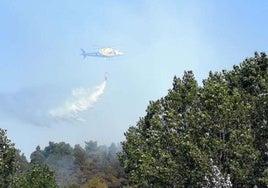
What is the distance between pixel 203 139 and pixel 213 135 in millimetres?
837

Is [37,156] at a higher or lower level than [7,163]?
higher

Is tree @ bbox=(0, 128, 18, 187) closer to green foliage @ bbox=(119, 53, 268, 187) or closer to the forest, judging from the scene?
the forest

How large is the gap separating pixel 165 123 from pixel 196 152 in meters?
5.64

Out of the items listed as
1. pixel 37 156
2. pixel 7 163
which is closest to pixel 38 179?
pixel 7 163

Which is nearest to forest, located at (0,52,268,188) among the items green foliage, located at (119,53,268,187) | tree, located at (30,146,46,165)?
green foliage, located at (119,53,268,187)

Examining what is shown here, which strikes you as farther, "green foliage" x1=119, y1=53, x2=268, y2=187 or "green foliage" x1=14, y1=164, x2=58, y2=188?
A: "green foliage" x1=14, y1=164, x2=58, y2=188

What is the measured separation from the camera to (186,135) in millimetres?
31734

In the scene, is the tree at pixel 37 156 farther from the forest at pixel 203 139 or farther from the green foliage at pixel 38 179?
the forest at pixel 203 139

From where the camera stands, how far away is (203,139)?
99.8 ft

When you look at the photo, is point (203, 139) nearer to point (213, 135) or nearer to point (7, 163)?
point (213, 135)

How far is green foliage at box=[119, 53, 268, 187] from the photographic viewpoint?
3009 centimetres

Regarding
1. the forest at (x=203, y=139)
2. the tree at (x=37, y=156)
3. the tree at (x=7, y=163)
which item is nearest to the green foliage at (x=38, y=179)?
the forest at (x=203, y=139)

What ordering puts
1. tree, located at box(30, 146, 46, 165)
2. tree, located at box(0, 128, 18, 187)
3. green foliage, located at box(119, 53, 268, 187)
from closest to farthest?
green foliage, located at box(119, 53, 268, 187) → tree, located at box(0, 128, 18, 187) → tree, located at box(30, 146, 46, 165)

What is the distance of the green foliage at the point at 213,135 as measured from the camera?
98.7 ft
